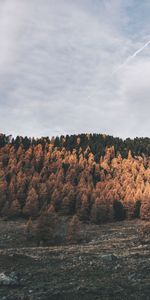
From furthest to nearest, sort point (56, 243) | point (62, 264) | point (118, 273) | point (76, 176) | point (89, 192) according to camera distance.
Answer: point (76, 176)
point (89, 192)
point (56, 243)
point (62, 264)
point (118, 273)

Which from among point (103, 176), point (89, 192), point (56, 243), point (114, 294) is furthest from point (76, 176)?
point (114, 294)

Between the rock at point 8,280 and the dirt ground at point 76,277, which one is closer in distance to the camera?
the dirt ground at point 76,277

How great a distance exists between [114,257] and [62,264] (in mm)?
4289

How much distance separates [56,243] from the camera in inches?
3029

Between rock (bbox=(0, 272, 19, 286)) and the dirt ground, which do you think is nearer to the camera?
the dirt ground

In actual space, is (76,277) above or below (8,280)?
above

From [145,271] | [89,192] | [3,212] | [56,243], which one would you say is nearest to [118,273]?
[145,271]

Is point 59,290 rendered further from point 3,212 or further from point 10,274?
point 3,212

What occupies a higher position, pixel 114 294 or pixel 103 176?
pixel 103 176

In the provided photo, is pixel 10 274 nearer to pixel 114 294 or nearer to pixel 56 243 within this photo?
pixel 114 294

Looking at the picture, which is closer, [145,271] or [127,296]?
[127,296]

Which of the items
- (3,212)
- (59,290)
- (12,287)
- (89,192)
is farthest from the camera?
(89,192)

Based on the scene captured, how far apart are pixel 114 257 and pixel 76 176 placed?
148 m

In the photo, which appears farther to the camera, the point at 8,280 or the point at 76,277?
the point at 76,277
